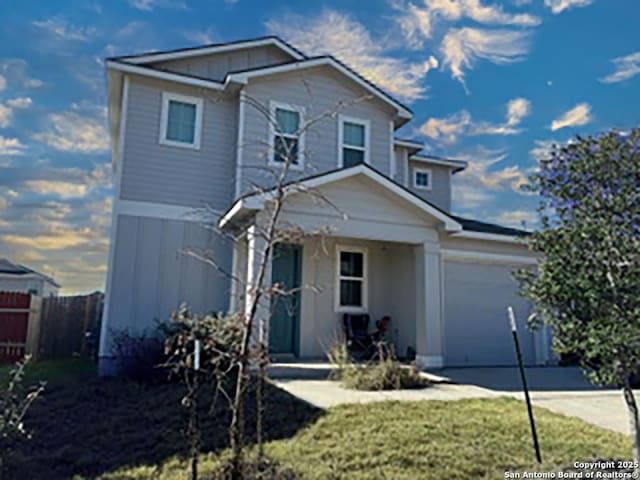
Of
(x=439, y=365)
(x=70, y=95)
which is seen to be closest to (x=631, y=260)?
(x=439, y=365)

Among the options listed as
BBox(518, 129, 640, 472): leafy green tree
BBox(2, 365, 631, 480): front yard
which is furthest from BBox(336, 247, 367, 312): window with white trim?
BBox(518, 129, 640, 472): leafy green tree

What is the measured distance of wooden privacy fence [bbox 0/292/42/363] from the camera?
12.0 m

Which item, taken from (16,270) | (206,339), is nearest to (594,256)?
(206,339)

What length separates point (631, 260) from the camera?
13.1 ft

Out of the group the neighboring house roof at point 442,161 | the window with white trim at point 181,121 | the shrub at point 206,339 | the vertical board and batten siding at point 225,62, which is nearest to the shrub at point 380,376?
the shrub at point 206,339

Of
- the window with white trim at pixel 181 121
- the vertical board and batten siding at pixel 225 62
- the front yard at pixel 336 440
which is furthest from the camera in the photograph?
the vertical board and batten siding at pixel 225 62

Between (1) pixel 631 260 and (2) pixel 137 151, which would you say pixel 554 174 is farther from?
(2) pixel 137 151

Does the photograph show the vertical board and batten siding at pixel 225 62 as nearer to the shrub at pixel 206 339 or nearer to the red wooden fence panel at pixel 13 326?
the shrub at pixel 206 339

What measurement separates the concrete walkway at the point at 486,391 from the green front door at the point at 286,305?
1366mm

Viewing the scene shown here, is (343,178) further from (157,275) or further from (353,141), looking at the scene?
(157,275)

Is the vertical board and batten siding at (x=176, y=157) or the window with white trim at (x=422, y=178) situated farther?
the window with white trim at (x=422, y=178)

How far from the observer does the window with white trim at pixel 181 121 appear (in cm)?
1025

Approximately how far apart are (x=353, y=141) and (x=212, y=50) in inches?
155

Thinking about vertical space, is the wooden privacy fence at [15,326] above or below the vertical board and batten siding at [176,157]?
below
